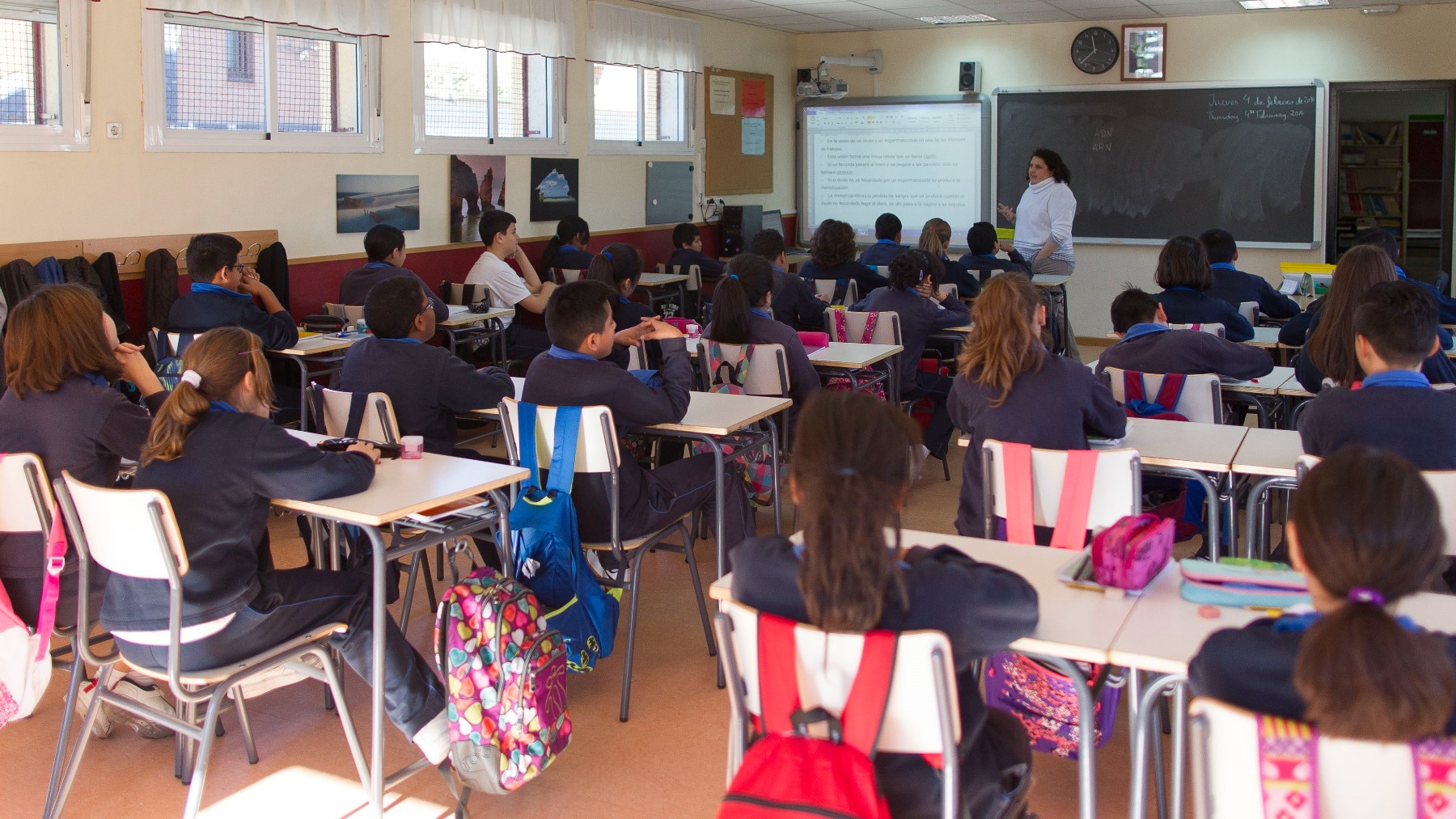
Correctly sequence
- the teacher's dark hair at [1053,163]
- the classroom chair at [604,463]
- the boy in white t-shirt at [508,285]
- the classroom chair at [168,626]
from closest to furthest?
the classroom chair at [168,626], the classroom chair at [604,463], the boy in white t-shirt at [508,285], the teacher's dark hair at [1053,163]

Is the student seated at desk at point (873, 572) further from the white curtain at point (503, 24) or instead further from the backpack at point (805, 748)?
the white curtain at point (503, 24)

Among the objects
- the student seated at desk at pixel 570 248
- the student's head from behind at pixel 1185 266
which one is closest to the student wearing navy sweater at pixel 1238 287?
the student's head from behind at pixel 1185 266

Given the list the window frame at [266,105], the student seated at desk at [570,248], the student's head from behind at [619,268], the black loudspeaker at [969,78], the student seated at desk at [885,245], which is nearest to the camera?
the window frame at [266,105]

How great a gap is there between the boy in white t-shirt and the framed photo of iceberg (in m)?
0.84

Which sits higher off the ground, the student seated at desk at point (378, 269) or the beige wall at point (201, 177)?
the beige wall at point (201, 177)

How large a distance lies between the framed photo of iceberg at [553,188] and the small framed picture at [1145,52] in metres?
4.32

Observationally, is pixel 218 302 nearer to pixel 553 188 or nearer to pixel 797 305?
pixel 797 305

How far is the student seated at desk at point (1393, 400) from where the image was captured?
2.71 metres

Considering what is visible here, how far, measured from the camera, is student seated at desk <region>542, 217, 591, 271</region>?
741 centimetres

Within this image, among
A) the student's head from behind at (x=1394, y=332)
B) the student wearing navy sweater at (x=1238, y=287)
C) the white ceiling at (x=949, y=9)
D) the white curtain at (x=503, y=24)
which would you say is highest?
the white ceiling at (x=949, y=9)

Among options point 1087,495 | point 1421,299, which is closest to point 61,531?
point 1087,495

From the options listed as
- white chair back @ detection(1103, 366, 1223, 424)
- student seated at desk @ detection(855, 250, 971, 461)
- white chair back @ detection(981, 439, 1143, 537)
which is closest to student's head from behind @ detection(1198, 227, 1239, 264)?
student seated at desk @ detection(855, 250, 971, 461)

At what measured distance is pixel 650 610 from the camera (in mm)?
4082

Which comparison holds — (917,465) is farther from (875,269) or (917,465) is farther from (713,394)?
(875,269)
